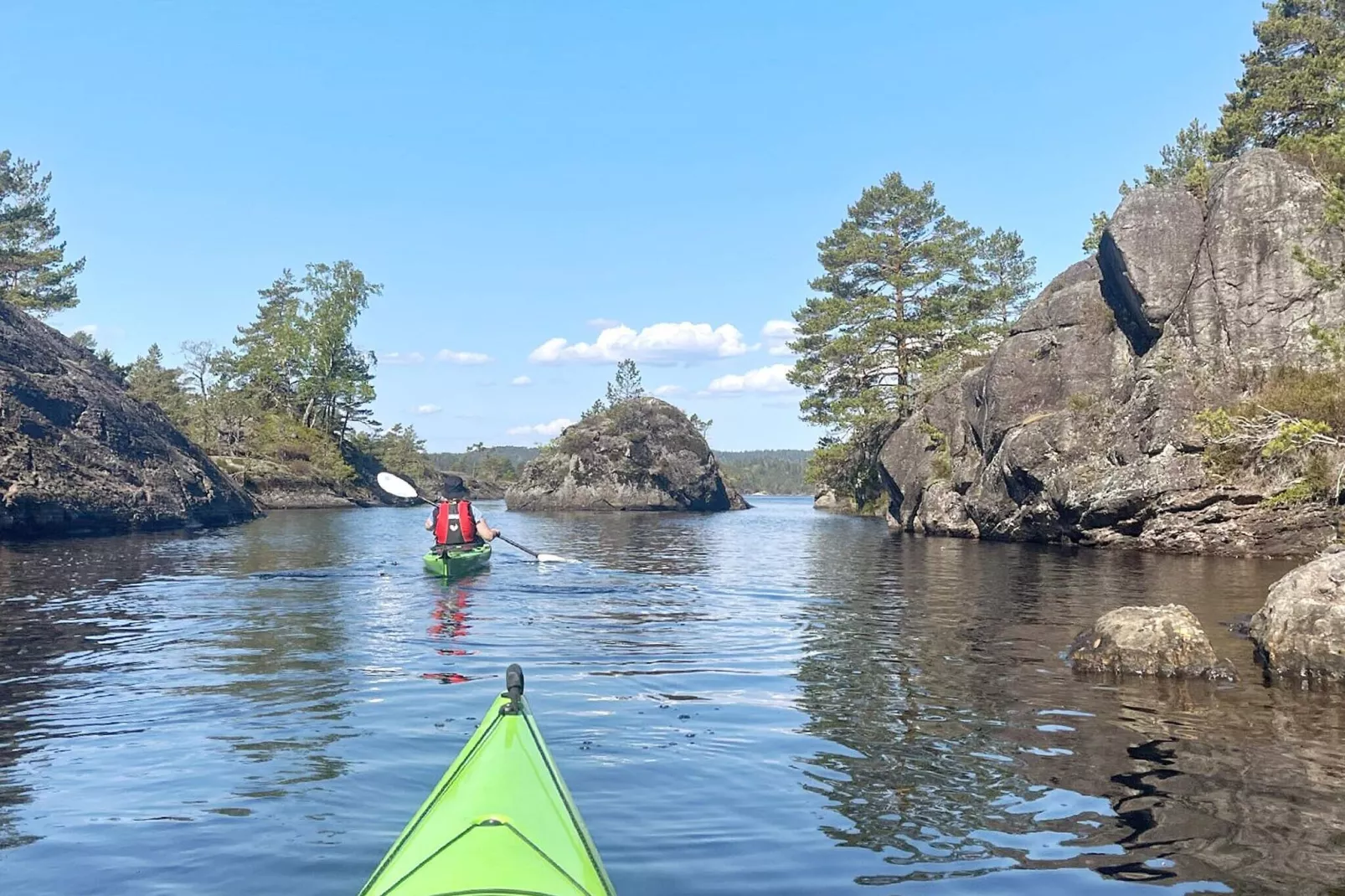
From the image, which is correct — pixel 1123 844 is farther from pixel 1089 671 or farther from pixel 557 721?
pixel 1089 671

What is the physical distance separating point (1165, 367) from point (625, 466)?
46581 millimetres

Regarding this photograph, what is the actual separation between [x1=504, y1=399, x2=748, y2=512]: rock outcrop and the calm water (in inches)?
2089

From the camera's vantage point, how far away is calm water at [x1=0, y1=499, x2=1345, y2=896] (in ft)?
18.2

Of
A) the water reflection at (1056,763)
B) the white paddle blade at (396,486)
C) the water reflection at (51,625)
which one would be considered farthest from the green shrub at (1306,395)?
the water reflection at (51,625)

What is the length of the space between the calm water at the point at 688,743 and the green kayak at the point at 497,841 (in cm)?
95

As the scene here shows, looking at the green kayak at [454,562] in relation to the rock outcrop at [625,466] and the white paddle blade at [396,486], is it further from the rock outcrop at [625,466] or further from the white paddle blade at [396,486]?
the rock outcrop at [625,466]

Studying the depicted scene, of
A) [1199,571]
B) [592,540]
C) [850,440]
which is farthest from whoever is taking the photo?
[850,440]

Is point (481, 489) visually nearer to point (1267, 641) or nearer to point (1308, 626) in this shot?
point (1267, 641)

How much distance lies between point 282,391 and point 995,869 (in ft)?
268

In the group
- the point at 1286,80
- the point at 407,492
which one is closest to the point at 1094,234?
the point at 1286,80

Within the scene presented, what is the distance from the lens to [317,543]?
30.6 meters

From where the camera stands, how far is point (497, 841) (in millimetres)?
4160

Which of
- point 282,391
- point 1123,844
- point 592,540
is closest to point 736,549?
point 592,540

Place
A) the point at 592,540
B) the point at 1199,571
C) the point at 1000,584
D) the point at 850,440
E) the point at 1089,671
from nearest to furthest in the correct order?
the point at 1089,671
the point at 1000,584
the point at 1199,571
the point at 592,540
the point at 850,440
